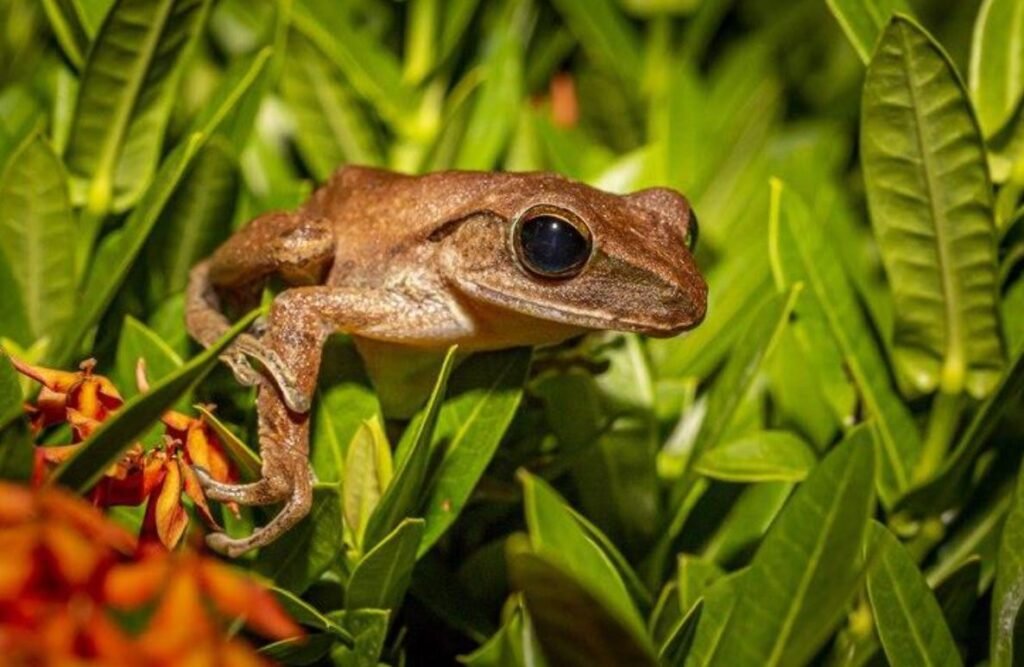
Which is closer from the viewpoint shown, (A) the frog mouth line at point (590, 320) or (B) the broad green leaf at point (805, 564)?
(B) the broad green leaf at point (805, 564)

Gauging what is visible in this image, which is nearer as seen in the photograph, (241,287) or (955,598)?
(955,598)

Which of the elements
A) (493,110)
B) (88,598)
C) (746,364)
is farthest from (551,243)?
(88,598)

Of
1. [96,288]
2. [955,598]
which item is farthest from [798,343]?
[96,288]

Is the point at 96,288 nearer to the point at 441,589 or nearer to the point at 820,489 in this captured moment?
the point at 441,589

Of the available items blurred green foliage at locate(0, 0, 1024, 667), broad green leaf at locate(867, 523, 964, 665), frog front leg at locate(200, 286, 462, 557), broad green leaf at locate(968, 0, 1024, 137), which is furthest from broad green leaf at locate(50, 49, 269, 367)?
broad green leaf at locate(968, 0, 1024, 137)

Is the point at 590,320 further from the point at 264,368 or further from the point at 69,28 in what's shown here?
the point at 69,28

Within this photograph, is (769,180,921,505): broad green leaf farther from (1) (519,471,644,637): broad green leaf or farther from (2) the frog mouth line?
(1) (519,471,644,637): broad green leaf

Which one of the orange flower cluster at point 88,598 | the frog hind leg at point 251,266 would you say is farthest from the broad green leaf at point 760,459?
the orange flower cluster at point 88,598

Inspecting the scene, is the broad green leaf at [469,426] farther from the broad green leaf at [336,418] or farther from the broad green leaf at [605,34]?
the broad green leaf at [605,34]
